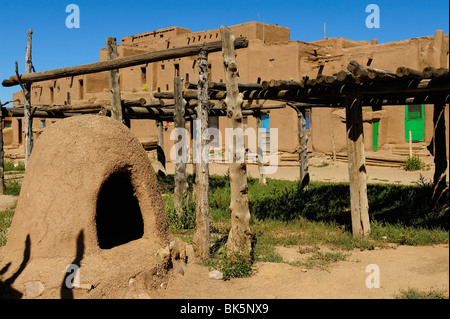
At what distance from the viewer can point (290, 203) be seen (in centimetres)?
1004

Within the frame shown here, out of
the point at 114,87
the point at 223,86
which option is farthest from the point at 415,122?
the point at 114,87

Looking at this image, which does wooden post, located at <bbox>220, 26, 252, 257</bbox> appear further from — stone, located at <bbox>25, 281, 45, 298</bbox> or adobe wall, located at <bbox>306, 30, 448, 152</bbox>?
adobe wall, located at <bbox>306, 30, 448, 152</bbox>

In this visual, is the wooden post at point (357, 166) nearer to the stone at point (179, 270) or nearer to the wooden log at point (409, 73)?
the wooden log at point (409, 73)

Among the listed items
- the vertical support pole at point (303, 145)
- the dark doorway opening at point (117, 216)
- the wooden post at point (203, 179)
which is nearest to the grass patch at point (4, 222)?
the dark doorway opening at point (117, 216)

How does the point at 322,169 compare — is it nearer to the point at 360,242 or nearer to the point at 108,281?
the point at 360,242

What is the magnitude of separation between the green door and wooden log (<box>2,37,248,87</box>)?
52.6 feet

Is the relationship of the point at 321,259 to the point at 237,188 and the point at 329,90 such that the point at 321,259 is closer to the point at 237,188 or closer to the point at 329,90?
the point at 237,188

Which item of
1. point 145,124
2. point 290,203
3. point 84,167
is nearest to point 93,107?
point 290,203

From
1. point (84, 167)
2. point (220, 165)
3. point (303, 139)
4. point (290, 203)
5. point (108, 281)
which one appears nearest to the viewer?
point (108, 281)

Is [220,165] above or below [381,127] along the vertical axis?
below

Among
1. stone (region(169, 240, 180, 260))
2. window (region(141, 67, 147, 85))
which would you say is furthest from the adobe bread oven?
window (region(141, 67, 147, 85))

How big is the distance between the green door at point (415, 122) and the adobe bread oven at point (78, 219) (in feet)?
56.7

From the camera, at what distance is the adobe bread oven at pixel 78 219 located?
14.5ft

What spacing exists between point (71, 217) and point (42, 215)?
0.34m
